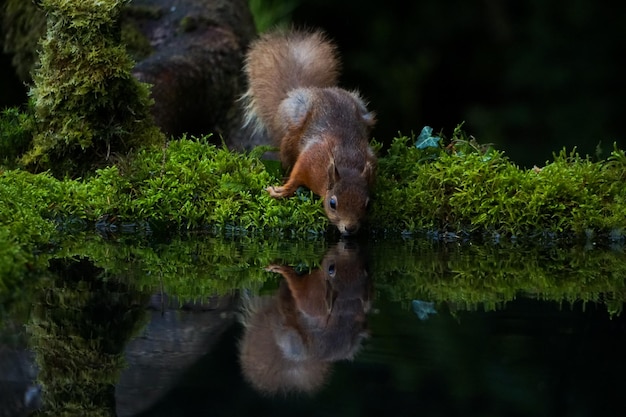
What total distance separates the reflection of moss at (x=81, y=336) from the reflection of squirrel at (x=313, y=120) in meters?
1.76

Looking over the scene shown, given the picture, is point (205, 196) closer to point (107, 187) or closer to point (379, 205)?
point (107, 187)

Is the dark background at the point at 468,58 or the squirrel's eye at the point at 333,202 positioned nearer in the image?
the squirrel's eye at the point at 333,202

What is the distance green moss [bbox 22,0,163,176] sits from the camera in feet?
18.3

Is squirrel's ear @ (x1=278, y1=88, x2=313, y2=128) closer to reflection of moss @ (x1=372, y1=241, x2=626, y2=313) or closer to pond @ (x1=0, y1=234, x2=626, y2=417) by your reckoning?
reflection of moss @ (x1=372, y1=241, x2=626, y2=313)

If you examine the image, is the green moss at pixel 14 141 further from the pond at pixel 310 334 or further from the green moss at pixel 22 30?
the green moss at pixel 22 30

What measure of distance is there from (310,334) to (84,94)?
9.83 ft

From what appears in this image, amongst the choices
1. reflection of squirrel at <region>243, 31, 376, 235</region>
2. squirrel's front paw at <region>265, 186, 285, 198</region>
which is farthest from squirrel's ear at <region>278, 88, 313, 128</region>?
squirrel's front paw at <region>265, 186, 285, 198</region>

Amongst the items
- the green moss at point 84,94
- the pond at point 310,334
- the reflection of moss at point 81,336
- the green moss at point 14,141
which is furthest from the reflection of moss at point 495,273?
the green moss at point 14,141

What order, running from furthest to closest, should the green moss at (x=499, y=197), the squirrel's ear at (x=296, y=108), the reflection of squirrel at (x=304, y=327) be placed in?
the squirrel's ear at (x=296, y=108) → the green moss at (x=499, y=197) → the reflection of squirrel at (x=304, y=327)

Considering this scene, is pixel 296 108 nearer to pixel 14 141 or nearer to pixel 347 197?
pixel 347 197

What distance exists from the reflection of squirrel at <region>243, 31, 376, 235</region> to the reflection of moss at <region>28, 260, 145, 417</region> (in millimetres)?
1759

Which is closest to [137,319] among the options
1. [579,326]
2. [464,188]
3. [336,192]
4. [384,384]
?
[384,384]

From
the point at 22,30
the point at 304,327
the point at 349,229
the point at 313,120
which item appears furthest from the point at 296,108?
the point at 22,30

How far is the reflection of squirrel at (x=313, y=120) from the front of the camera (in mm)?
5367
